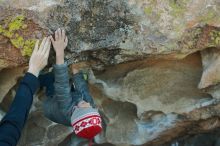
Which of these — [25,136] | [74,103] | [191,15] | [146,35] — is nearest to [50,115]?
[74,103]

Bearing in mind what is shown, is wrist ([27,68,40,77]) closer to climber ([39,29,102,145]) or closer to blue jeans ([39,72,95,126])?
climber ([39,29,102,145])

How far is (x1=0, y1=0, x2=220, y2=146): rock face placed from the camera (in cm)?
298

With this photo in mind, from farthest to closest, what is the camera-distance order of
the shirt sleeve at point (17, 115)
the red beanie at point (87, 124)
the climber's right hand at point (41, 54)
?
1. the climber's right hand at point (41, 54)
2. the red beanie at point (87, 124)
3. the shirt sleeve at point (17, 115)

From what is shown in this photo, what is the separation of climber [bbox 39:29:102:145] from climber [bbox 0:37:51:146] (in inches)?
3.2

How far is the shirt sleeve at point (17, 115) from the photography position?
2.23m

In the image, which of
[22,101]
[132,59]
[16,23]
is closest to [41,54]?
[16,23]

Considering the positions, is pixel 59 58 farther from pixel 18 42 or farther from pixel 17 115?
pixel 17 115

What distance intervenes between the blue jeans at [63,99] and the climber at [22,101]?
248 millimetres

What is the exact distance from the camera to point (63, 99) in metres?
2.99

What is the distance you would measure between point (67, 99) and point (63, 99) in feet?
0.08

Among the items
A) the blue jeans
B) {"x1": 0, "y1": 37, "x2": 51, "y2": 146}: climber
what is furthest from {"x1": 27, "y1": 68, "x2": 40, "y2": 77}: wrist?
the blue jeans

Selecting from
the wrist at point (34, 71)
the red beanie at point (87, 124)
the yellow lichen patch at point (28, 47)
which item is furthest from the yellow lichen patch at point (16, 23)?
the red beanie at point (87, 124)

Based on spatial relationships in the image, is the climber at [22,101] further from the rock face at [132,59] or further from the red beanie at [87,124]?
the red beanie at [87,124]

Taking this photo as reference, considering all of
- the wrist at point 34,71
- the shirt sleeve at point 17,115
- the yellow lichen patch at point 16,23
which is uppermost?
the yellow lichen patch at point 16,23
